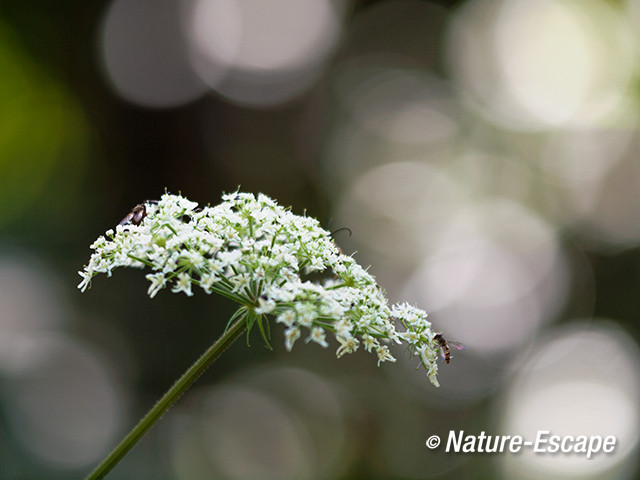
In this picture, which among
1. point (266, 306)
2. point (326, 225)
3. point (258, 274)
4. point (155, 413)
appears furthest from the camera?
point (326, 225)

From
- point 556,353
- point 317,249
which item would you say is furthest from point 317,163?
point 317,249

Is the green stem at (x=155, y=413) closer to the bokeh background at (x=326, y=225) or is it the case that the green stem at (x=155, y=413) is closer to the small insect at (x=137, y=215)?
the small insect at (x=137, y=215)

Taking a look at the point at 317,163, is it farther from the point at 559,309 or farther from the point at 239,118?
the point at 559,309

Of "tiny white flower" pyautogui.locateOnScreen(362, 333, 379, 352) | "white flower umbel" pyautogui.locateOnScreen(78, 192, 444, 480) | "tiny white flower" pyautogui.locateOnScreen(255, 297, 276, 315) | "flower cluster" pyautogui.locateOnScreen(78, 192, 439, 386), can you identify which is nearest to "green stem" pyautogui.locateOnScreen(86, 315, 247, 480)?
"white flower umbel" pyautogui.locateOnScreen(78, 192, 444, 480)

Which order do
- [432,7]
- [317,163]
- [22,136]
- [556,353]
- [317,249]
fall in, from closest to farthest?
1. [317,249]
2. [22,136]
3. [556,353]
4. [317,163]
5. [432,7]

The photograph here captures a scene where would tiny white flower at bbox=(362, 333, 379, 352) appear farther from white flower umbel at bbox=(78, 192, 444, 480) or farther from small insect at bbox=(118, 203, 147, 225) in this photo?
small insect at bbox=(118, 203, 147, 225)

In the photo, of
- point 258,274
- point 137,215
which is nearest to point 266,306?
point 258,274

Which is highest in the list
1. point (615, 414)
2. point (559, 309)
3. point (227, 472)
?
point (559, 309)

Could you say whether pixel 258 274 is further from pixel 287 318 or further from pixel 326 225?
pixel 326 225
